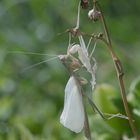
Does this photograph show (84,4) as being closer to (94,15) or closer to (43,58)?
(94,15)

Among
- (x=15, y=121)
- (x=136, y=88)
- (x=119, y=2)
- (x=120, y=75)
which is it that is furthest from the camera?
(x=119, y=2)

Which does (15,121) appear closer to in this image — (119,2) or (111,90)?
(111,90)

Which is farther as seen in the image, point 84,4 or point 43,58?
point 43,58

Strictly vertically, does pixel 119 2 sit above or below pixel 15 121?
above

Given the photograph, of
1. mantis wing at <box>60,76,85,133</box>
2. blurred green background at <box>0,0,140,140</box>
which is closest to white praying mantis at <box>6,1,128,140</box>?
mantis wing at <box>60,76,85,133</box>

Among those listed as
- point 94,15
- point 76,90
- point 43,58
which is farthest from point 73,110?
point 43,58

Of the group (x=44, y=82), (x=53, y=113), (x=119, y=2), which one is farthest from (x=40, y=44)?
(x=53, y=113)
